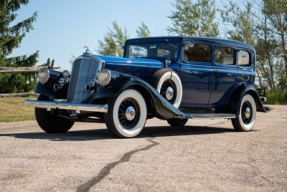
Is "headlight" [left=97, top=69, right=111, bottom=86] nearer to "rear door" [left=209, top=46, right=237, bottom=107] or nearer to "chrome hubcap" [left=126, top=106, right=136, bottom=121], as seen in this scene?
"chrome hubcap" [left=126, top=106, right=136, bottom=121]

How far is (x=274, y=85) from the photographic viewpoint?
95.6ft

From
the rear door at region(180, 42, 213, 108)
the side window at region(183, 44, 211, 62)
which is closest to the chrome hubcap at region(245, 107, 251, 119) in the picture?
the rear door at region(180, 42, 213, 108)

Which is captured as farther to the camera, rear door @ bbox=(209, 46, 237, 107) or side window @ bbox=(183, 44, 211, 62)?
rear door @ bbox=(209, 46, 237, 107)

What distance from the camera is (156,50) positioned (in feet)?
26.4

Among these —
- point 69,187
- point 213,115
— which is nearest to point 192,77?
point 213,115

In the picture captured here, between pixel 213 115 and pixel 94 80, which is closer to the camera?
pixel 94 80

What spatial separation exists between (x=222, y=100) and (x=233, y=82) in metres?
0.51

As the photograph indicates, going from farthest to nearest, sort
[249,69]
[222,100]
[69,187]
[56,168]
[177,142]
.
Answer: [249,69] < [222,100] < [177,142] < [56,168] < [69,187]

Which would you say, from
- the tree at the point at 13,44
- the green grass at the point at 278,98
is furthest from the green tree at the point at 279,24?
the tree at the point at 13,44

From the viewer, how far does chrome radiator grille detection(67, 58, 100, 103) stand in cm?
654

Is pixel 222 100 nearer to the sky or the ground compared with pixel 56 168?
nearer to the sky

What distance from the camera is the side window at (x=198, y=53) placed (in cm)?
785

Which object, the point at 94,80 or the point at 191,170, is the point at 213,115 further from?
the point at 191,170

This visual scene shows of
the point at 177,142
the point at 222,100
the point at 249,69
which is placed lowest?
the point at 177,142
